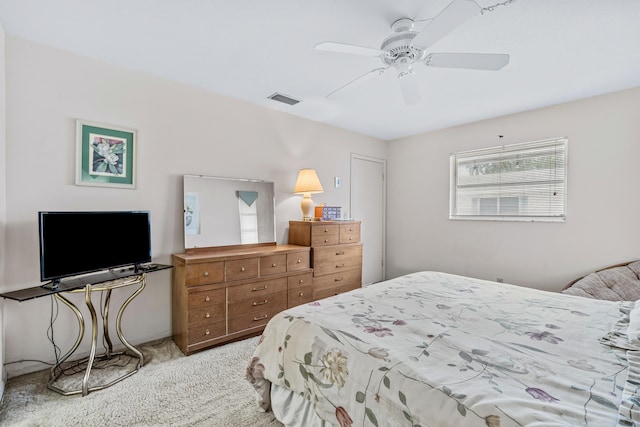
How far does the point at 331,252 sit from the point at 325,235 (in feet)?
0.73

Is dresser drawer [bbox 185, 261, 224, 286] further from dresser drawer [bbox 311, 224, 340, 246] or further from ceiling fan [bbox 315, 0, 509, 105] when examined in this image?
ceiling fan [bbox 315, 0, 509, 105]

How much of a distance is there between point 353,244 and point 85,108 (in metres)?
3.02

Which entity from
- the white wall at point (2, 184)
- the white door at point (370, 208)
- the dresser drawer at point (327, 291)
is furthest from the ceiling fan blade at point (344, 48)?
the white door at point (370, 208)

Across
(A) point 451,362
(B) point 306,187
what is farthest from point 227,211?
(A) point 451,362

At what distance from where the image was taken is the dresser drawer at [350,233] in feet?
12.2

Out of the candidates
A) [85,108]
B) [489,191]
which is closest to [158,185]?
[85,108]

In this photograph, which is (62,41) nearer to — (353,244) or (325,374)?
(325,374)

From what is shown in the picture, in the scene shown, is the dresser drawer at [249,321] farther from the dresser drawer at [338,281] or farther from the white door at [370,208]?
the white door at [370,208]

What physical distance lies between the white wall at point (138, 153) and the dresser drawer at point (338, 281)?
28.3 inches

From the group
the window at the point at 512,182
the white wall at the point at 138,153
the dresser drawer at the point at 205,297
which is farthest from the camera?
the window at the point at 512,182

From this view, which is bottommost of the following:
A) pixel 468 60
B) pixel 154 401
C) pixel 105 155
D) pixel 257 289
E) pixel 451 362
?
pixel 154 401

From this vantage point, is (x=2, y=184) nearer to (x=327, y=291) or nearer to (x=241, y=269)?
(x=241, y=269)

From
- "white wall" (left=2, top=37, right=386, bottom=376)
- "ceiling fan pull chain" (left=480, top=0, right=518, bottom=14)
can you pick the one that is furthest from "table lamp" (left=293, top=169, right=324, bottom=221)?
"ceiling fan pull chain" (left=480, top=0, right=518, bottom=14)

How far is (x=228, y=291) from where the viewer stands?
2658 mm
